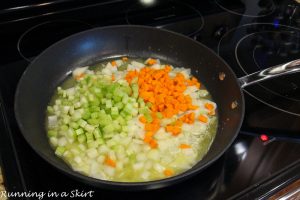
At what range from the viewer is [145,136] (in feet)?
3.37

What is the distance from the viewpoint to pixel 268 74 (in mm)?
1122

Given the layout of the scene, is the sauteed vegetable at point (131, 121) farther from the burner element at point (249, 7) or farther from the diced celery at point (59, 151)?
the burner element at point (249, 7)

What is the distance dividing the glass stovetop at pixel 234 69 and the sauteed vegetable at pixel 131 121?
→ 0.09m

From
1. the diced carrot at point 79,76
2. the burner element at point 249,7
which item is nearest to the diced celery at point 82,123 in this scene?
the diced carrot at point 79,76

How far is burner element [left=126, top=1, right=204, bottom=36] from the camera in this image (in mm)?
1427

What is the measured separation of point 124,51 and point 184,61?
244 millimetres

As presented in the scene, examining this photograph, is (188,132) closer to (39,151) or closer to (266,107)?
(266,107)

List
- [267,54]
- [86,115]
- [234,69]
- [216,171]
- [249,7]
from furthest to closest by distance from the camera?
[249,7], [267,54], [234,69], [86,115], [216,171]

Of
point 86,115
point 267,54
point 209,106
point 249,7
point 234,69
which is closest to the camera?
point 86,115

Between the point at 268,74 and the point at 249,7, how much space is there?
608 mm

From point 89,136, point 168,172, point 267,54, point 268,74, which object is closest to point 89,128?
point 89,136

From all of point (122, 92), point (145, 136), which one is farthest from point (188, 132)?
point (122, 92)

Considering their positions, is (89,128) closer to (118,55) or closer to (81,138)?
(81,138)

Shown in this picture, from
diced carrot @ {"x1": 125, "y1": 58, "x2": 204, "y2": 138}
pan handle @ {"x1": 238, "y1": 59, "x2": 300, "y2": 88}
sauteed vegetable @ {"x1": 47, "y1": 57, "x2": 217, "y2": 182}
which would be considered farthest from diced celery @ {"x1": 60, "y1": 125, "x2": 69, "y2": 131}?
pan handle @ {"x1": 238, "y1": 59, "x2": 300, "y2": 88}
